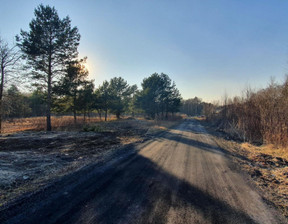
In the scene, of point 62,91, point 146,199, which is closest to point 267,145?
point 146,199

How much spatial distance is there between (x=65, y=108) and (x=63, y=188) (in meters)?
17.8

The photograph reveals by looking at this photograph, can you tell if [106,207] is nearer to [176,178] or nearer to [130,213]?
[130,213]

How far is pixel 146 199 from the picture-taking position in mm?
2738

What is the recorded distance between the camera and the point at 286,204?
2.77 m

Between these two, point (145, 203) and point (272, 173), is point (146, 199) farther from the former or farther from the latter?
point (272, 173)

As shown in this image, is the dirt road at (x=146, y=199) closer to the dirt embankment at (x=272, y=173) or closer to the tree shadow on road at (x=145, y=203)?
the tree shadow on road at (x=145, y=203)

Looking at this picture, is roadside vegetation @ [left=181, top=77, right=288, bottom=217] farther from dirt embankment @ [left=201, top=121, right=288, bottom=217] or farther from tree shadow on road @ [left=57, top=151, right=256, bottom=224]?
tree shadow on road @ [left=57, top=151, right=256, bottom=224]

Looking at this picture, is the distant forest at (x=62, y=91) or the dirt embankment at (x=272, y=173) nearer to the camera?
the dirt embankment at (x=272, y=173)

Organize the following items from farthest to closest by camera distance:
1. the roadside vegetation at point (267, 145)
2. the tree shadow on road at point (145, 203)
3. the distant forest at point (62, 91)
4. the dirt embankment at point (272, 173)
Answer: the distant forest at point (62, 91)
the roadside vegetation at point (267, 145)
the dirt embankment at point (272, 173)
the tree shadow on road at point (145, 203)

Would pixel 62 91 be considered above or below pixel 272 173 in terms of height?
above

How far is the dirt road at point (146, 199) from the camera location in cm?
223

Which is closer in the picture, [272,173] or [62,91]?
[272,173]

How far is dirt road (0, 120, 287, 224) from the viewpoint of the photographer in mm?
2232

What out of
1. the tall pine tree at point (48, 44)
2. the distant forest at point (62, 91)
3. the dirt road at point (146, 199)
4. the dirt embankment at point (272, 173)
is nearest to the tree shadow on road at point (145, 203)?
the dirt road at point (146, 199)
